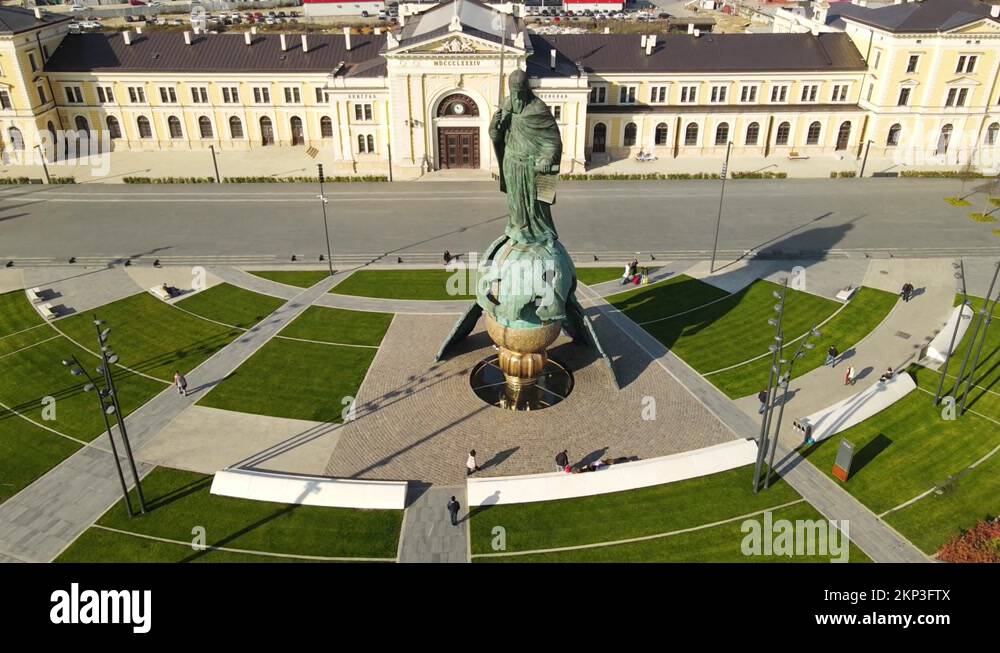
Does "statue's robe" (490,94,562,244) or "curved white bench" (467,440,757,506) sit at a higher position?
"statue's robe" (490,94,562,244)

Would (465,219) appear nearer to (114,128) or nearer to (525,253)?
(525,253)

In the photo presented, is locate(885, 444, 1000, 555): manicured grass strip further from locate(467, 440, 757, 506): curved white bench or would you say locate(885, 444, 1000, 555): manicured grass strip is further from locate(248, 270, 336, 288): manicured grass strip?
Answer: locate(248, 270, 336, 288): manicured grass strip

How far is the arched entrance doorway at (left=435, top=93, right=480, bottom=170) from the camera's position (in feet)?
219

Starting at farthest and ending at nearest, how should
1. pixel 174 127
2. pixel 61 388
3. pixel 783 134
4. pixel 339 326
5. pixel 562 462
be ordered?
1. pixel 174 127
2. pixel 783 134
3. pixel 339 326
4. pixel 61 388
5. pixel 562 462

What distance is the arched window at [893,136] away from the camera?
237 feet

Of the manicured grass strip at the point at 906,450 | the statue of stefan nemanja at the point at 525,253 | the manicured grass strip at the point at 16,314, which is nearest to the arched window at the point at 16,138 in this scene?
the manicured grass strip at the point at 16,314

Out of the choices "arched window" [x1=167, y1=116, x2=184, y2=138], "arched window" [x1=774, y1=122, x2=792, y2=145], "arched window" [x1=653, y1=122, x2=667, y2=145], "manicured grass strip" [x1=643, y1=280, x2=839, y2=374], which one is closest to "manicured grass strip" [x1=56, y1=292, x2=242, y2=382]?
"manicured grass strip" [x1=643, y1=280, x2=839, y2=374]

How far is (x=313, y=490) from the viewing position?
29.2 metres

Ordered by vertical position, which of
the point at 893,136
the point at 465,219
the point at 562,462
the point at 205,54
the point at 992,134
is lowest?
the point at 465,219

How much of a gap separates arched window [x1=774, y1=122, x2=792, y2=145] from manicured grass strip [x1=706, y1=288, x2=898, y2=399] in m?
32.4

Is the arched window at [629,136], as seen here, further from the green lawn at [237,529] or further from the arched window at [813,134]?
the green lawn at [237,529]

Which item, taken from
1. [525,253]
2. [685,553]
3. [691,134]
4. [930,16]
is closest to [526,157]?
[525,253]

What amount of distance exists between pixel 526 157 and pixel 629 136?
47407 millimetres

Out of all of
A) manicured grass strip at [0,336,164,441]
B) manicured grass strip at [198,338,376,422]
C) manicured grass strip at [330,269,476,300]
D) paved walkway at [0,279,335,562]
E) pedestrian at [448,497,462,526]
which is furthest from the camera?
manicured grass strip at [330,269,476,300]
